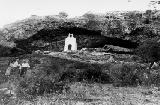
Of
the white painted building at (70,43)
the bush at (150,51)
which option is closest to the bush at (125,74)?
the bush at (150,51)

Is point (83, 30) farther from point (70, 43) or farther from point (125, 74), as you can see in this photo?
point (125, 74)

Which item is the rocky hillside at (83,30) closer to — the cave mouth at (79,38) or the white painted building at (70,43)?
the cave mouth at (79,38)

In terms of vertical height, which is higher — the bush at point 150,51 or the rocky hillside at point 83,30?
the rocky hillside at point 83,30

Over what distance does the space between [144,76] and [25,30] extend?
14483 mm

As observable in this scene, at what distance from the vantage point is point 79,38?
30734mm

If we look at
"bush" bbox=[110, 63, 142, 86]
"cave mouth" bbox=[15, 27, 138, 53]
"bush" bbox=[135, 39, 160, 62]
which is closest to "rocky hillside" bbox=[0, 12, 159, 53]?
"cave mouth" bbox=[15, 27, 138, 53]

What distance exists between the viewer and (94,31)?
28.8 metres

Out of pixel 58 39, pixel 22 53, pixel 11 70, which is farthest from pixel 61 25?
pixel 11 70

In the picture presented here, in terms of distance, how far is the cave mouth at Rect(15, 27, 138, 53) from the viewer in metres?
29.1

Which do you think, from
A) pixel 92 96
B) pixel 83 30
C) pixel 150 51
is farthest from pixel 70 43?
pixel 92 96

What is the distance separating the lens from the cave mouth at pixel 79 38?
95.4 feet

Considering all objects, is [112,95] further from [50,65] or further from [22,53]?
[22,53]

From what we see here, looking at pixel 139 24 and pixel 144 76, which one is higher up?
pixel 139 24

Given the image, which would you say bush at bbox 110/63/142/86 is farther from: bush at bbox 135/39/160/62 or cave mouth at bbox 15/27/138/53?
cave mouth at bbox 15/27/138/53
